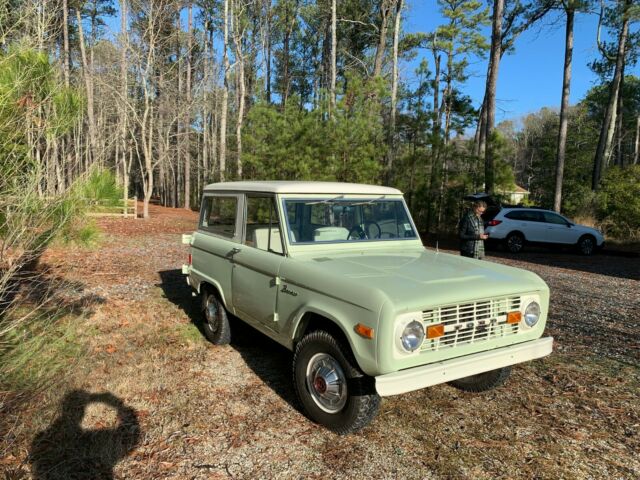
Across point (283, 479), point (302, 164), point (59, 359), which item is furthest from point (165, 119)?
point (283, 479)

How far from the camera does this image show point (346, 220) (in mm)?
4363

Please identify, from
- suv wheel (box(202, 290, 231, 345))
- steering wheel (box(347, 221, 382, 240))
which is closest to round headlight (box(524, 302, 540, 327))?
steering wheel (box(347, 221, 382, 240))

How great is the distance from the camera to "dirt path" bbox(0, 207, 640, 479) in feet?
9.56

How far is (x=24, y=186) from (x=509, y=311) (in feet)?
11.6

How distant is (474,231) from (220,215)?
13.2ft

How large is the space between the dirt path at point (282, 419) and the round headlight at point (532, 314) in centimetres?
85

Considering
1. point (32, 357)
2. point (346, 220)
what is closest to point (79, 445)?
point (32, 357)

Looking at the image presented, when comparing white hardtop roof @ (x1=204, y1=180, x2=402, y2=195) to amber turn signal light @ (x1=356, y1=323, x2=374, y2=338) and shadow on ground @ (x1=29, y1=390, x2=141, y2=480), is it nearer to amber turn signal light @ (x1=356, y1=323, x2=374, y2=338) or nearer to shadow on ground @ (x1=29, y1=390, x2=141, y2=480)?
amber turn signal light @ (x1=356, y1=323, x2=374, y2=338)

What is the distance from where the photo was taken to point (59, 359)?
4.20 metres

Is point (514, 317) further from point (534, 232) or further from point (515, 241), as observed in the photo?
point (534, 232)

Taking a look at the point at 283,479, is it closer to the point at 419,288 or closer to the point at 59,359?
the point at 419,288

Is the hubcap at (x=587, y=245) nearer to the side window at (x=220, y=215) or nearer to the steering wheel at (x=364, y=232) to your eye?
the steering wheel at (x=364, y=232)

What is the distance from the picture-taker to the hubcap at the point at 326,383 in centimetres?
A: 318

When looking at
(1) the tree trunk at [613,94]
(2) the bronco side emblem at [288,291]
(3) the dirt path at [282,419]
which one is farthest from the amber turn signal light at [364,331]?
(1) the tree trunk at [613,94]
